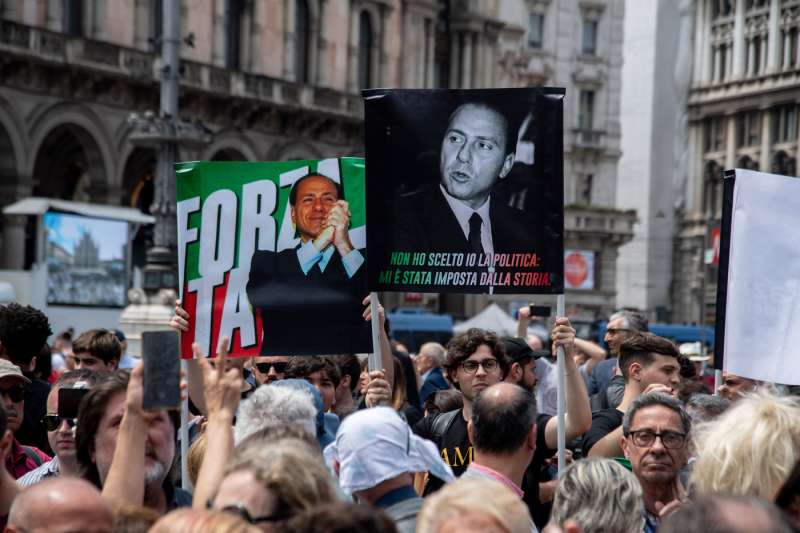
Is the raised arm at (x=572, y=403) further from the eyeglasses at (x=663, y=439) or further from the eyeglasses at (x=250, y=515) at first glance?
the eyeglasses at (x=250, y=515)

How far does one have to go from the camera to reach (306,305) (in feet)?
26.5

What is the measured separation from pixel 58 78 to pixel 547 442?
94.4 ft

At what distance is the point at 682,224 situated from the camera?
7819 centimetres

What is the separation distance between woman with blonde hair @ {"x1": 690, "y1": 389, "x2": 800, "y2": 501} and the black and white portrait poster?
2.15 m

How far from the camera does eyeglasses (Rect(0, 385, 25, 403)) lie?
7.32 metres

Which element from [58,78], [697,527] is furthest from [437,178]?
[58,78]

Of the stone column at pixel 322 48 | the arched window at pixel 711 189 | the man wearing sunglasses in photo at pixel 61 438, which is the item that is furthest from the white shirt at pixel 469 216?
the arched window at pixel 711 189

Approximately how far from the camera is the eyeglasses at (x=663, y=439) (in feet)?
20.6

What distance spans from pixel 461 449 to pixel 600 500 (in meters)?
1.83

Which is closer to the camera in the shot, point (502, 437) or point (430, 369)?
point (502, 437)

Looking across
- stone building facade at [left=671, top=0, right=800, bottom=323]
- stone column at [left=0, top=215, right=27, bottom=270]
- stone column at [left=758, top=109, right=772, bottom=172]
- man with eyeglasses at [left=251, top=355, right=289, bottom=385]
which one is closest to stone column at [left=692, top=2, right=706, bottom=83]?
stone building facade at [left=671, top=0, right=800, bottom=323]

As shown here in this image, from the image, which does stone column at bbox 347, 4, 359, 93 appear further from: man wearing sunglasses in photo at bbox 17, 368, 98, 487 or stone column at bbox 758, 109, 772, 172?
man wearing sunglasses in photo at bbox 17, 368, 98, 487

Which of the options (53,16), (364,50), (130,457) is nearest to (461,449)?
(130,457)

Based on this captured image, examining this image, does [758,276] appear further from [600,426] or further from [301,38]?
[301,38]
